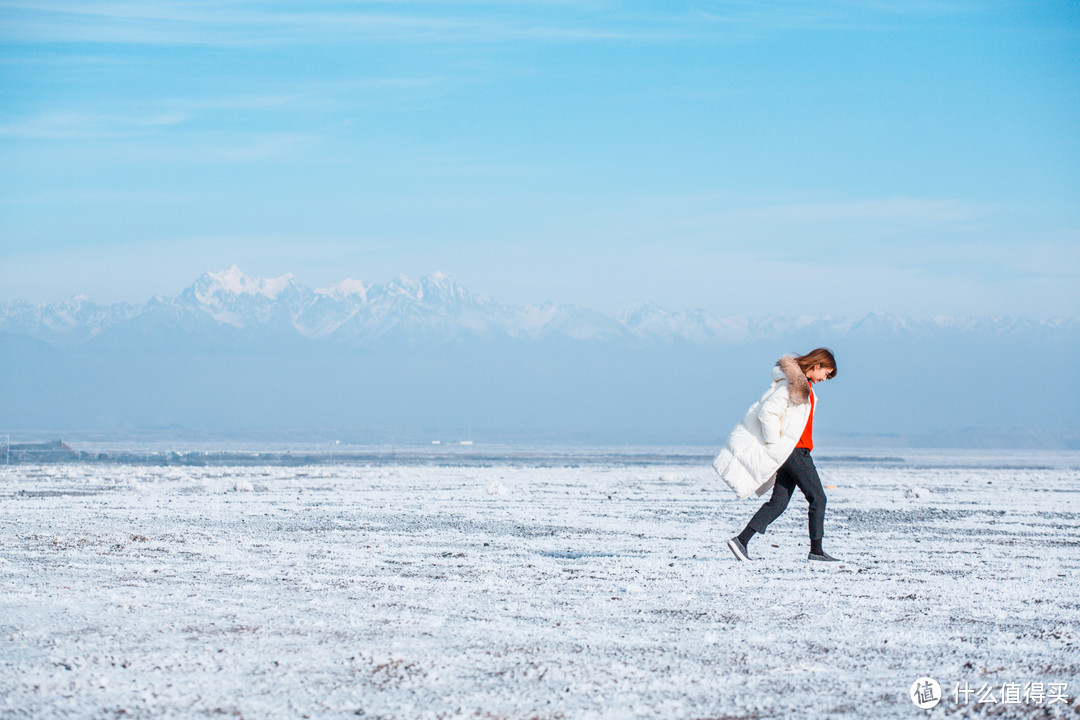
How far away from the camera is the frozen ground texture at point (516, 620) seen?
15.2 feet

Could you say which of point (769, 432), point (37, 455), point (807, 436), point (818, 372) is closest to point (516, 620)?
point (769, 432)

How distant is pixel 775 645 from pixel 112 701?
10.9 feet

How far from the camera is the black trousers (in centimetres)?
918

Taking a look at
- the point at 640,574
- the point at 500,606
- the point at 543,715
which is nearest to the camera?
the point at 543,715

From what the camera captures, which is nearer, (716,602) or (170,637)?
(170,637)

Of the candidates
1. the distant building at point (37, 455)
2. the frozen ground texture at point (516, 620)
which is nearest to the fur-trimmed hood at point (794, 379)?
the frozen ground texture at point (516, 620)

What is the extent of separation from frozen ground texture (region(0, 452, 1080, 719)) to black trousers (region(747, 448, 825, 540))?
39cm

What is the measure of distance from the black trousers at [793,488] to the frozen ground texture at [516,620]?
39 centimetres

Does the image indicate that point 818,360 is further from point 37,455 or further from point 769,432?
point 37,455

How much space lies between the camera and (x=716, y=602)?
7191mm

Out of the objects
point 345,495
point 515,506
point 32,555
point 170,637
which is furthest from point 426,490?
point 170,637

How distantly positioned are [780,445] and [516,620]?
347 centimetres

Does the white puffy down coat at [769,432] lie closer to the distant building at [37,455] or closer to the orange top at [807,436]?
the orange top at [807,436]

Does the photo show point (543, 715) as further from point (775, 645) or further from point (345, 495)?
point (345, 495)
